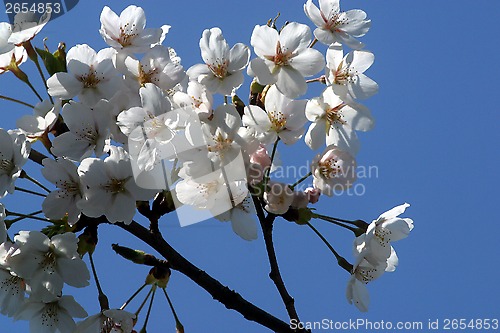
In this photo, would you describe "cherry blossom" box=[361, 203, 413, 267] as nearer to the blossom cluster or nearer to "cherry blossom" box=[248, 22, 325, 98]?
the blossom cluster

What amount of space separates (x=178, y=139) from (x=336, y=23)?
2.38 ft

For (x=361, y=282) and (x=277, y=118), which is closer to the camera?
(x=277, y=118)

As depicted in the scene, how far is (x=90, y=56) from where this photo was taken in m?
2.23

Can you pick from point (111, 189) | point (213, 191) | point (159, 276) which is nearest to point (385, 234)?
point (213, 191)

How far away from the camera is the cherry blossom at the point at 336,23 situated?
7.36 ft

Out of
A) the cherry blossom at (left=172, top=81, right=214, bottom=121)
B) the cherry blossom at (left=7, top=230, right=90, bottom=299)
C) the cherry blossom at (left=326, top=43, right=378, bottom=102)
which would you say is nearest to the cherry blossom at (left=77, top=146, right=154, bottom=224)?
→ the cherry blossom at (left=7, top=230, right=90, bottom=299)

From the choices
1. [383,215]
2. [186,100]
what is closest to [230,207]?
[186,100]

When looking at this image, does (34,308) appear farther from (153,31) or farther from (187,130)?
(153,31)

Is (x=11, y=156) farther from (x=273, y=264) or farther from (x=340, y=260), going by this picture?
(x=340, y=260)

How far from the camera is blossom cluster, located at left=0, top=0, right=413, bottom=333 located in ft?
6.43

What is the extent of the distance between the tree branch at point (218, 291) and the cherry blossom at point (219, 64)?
1.63 ft

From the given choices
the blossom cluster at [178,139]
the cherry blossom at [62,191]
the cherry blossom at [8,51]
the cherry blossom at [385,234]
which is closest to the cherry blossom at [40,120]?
the blossom cluster at [178,139]

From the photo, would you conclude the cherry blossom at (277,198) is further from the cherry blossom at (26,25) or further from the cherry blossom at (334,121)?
the cherry blossom at (26,25)

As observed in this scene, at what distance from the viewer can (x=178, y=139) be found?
6.36 feet
